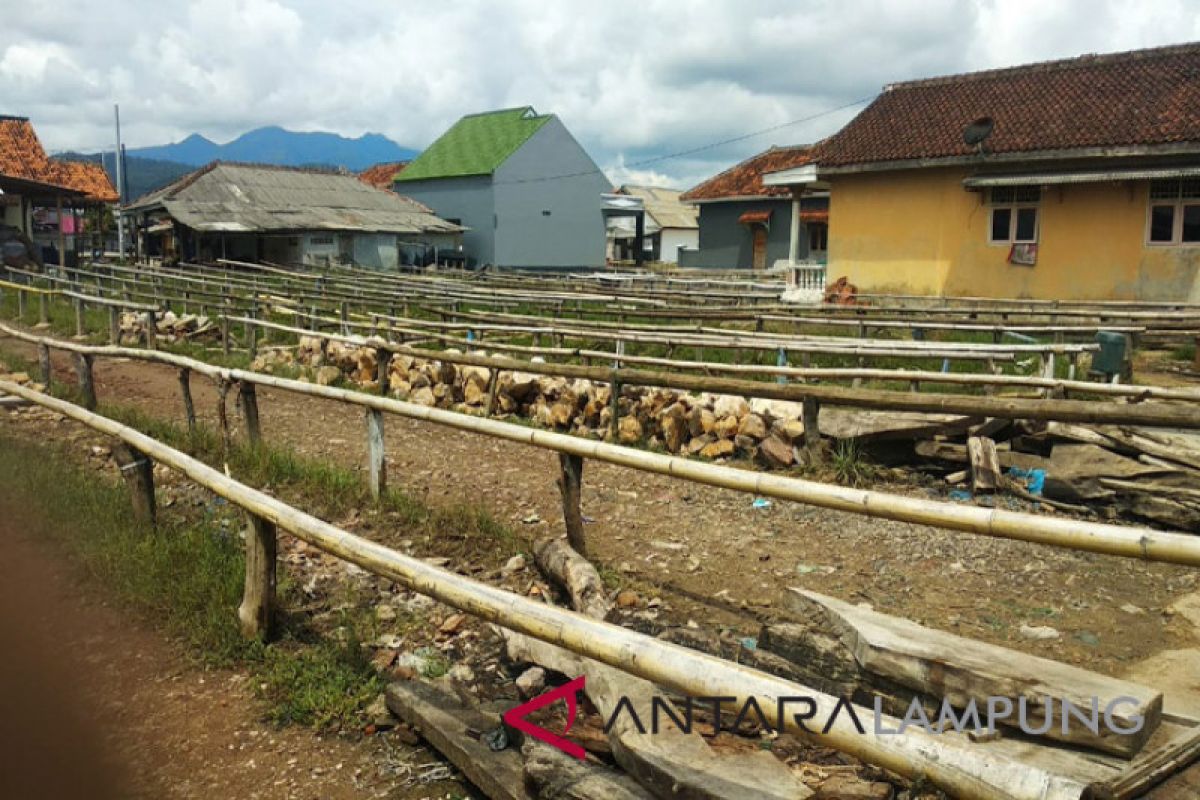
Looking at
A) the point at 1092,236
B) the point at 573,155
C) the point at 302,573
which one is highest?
the point at 573,155

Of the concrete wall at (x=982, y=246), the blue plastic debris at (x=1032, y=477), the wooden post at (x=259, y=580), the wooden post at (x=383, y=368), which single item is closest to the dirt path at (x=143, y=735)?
the wooden post at (x=259, y=580)

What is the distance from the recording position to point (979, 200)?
754 inches

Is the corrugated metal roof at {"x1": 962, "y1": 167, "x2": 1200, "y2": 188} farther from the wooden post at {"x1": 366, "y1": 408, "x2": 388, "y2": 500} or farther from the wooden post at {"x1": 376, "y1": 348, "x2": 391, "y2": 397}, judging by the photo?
the wooden post at {"x1": 366, "y1": 408, "x2": 388, "y2": 500}

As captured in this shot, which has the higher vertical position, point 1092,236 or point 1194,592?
point 1092,236

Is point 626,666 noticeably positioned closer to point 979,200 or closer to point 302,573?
point 302,573

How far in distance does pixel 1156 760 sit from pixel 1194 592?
299cm

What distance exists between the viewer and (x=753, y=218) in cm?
3522

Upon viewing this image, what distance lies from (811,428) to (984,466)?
4.17ft

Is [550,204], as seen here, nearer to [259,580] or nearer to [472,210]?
[472,210]

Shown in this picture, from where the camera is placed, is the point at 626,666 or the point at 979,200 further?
the point at 979,200

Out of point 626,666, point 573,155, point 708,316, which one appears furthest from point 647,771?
point 573,155

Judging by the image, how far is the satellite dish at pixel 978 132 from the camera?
18547mm

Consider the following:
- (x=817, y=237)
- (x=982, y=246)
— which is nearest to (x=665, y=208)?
(x=817, y=237)

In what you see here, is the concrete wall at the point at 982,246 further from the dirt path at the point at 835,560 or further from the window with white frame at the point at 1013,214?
the dirt path at the point at 835,560
